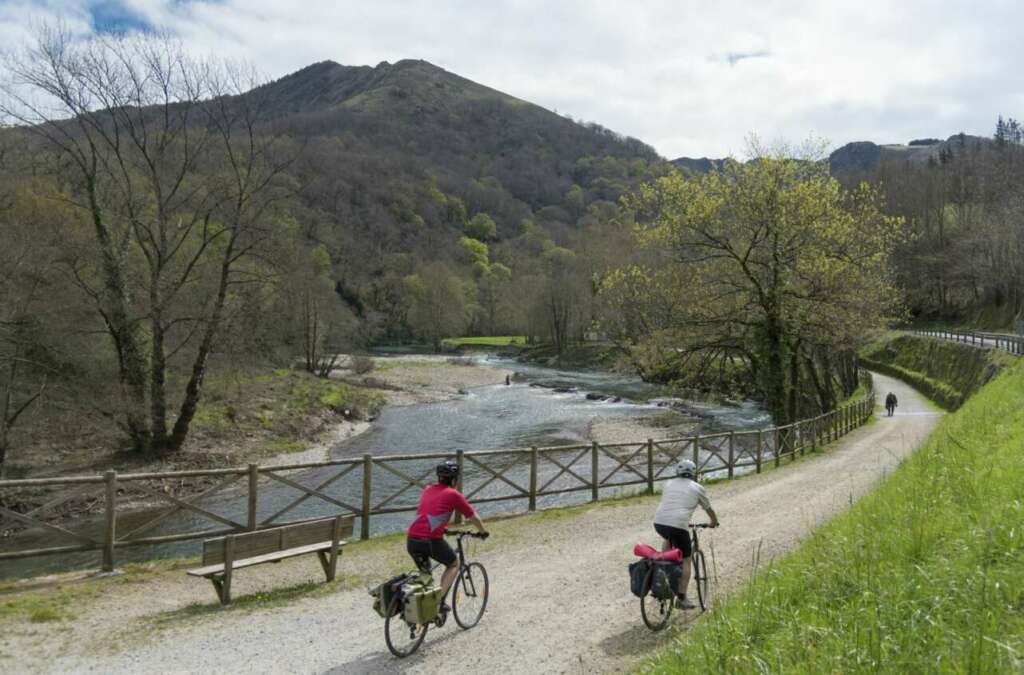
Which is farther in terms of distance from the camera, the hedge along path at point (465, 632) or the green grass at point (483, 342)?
the green grass at point (483, 342)

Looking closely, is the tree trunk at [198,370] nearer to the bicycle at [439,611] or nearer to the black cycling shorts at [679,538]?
the bicycle at [439,611]

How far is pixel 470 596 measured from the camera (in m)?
7.46

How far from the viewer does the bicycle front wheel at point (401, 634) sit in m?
6.50

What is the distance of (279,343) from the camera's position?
41.9 meters

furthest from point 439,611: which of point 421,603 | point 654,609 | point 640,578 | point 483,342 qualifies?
point 483,342

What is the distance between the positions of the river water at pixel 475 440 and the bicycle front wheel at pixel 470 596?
552 cm

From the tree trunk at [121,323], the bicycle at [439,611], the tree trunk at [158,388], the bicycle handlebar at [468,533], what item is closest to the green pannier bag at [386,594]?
the bicycle at [439,611]

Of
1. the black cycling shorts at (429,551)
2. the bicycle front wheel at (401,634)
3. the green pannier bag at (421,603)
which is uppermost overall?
the black cycling shorts at (429,551)

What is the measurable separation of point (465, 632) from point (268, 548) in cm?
315

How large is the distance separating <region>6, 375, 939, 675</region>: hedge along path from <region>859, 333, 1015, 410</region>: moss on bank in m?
27.3

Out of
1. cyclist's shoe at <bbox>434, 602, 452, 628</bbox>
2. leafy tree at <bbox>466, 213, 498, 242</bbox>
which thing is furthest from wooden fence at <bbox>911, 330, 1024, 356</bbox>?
leafy tree at <bbox>466, 213, 498, 242</bbox>

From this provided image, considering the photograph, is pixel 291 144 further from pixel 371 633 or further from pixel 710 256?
pixel 371 633

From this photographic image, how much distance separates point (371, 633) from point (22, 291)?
56.7 ft

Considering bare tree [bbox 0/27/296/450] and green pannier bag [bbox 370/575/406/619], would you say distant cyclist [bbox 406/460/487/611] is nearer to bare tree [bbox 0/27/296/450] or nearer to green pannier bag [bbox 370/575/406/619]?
green pannier bag [bbox 370/575/406/619]
